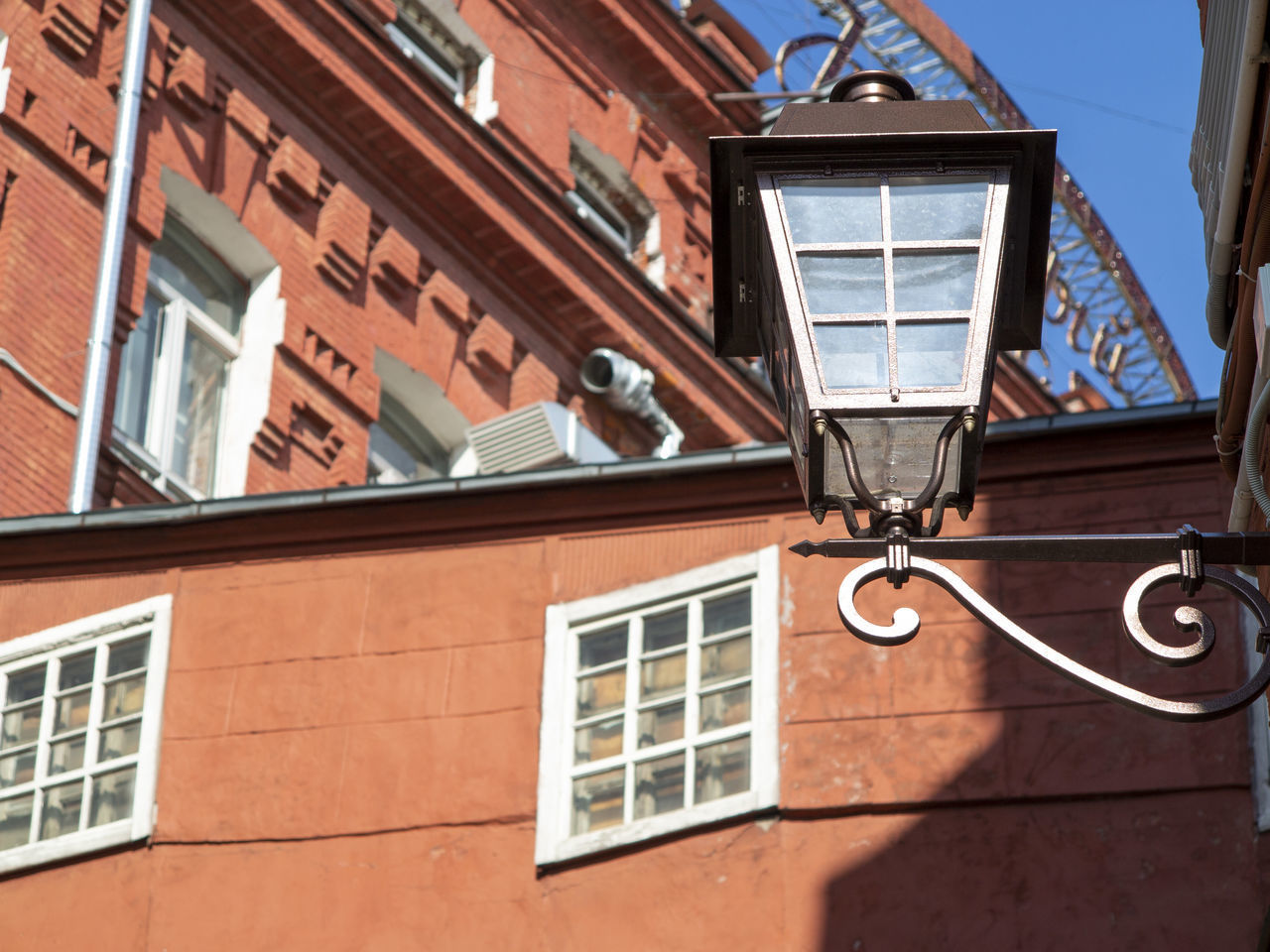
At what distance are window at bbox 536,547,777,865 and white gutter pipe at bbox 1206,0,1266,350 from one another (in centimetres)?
444

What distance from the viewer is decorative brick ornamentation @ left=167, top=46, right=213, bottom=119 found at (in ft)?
54.3

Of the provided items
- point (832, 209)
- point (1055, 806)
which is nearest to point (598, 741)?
point (1055, 806)

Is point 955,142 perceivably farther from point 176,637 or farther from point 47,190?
point 47,190

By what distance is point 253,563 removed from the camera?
1127 centimetres

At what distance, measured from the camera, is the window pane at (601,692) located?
1040 cm

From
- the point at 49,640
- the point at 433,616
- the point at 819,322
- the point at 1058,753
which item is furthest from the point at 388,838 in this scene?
the point at 819,322

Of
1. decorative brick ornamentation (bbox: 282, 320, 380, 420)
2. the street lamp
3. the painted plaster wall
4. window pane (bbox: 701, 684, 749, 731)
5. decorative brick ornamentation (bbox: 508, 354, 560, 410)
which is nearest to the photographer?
the street lamp

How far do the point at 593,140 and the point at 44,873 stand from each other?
1269cm

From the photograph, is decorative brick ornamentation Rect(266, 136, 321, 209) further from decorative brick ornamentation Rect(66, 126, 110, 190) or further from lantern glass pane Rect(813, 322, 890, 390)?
lantern glass pane Rect(813, 322, 890, 390)

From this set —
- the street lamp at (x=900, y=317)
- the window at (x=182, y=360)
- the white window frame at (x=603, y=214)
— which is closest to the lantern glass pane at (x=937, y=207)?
the street lamp at (x=900, y=317)

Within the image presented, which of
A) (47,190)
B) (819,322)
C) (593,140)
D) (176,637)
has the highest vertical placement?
(593,140)

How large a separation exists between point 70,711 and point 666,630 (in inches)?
121

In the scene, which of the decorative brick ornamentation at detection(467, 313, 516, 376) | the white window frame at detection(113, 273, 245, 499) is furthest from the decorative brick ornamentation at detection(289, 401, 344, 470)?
the decorative brick ornamentation at detection(467, 313, 516, 376)

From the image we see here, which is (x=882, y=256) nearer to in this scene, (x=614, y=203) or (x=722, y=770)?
(x=722, y=770)
